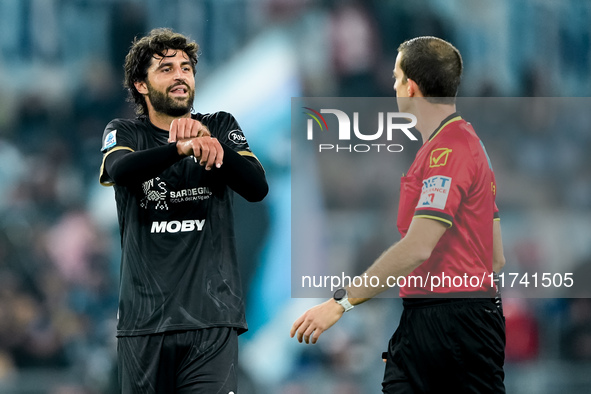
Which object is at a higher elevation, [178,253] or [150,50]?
[150,50]

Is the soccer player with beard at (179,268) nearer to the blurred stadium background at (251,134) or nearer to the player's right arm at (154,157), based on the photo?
the player's right arm at (154,157)

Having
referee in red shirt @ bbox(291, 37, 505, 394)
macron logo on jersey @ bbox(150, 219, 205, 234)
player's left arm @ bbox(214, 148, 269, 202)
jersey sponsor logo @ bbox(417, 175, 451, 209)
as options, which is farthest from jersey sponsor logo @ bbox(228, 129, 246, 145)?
jersey sponsor logo @ bbox(417, 175, 451, 209)

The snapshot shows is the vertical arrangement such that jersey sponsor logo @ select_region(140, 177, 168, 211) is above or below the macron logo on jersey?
above

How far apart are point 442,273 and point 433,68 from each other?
2.67 ft

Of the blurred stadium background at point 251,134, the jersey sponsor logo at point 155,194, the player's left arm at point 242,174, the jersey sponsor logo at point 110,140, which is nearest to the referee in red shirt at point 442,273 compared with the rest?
the player's left arm at point 242,174

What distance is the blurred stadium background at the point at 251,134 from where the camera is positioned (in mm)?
5695

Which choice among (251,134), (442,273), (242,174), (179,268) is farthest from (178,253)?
(251,134)

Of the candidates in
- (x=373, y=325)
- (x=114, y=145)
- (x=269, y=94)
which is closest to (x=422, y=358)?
(x=114, y=145)

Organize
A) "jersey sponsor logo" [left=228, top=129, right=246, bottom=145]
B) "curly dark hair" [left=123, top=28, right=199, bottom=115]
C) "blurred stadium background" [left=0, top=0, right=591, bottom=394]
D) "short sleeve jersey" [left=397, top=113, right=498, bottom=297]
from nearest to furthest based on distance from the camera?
"short sleeve jersey" [left=397, top=113, right=498, bottom=297], "jersey sponsor logo" [left=228, top=129, right=246, bottom=145], "curly dark hair" [left=123, top=28, right=199, bottom=115], "blurred stadium background" [left=0, top=0, right=591, bottom=394]

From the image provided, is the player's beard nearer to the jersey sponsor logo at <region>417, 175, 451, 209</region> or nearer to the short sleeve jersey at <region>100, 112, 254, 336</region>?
the short sleeve jersey at <region>100, 112, 254, 336</region>

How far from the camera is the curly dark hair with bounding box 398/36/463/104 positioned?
10.0ft

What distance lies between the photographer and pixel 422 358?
2932 mm

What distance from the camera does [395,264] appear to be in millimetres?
2809

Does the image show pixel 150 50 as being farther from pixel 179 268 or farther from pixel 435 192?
pixel 435 192
